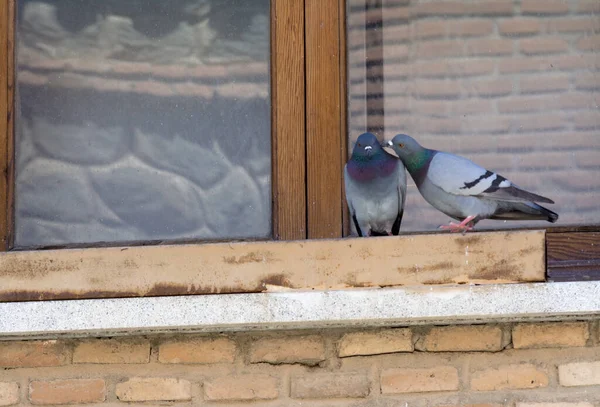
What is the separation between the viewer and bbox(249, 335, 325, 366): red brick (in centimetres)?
331

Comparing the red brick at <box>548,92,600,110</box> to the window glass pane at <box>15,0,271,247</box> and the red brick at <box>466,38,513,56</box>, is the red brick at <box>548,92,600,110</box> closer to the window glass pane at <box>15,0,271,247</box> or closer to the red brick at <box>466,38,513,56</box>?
the red brick at <box>466,38,513,56</box>

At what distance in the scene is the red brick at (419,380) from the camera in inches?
129

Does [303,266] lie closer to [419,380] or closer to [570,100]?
[419,380]

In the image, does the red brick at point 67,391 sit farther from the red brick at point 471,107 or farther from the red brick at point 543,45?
the red brick at point 543,45

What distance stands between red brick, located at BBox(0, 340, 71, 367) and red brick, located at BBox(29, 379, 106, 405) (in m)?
0.06

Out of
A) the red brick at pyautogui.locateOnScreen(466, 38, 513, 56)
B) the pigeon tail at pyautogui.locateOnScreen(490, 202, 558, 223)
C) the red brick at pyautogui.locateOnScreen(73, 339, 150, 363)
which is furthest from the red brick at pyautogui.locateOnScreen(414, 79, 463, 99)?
the red brick at pyautogui.locateOnScreen(73, 339, 150, 363)

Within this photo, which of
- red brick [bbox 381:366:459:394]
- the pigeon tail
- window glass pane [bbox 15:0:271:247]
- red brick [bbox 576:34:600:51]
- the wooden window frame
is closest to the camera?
red brick [bbox 381:366:459:394]

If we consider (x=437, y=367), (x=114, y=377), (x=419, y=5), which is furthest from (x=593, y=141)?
(x=114, y=377)

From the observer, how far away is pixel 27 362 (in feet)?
11.0

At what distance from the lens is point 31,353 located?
3.36 m

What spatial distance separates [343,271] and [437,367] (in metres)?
0.39

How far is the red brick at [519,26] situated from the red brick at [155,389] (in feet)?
5.15

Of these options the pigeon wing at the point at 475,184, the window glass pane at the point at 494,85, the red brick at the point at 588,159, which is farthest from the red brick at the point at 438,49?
the pigeon wing at the point at 475,184

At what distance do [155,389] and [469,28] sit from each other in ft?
5.13
